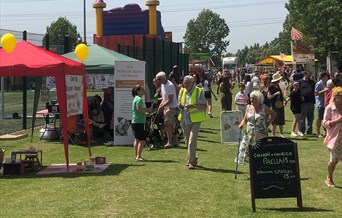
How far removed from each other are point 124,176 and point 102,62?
566cm

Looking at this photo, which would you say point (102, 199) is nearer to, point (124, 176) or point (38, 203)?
point (38, 203)

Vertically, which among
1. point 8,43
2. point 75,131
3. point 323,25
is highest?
point 323,25

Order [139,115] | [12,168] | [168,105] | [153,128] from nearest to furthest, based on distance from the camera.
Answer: [12,168], [139,115], [168,105], [153,128]

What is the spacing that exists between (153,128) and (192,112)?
11.8ft

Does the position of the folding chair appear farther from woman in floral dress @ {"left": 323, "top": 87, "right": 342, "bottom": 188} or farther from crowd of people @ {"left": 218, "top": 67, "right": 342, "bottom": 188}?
woman in floral dress @ {"left": 323, "top": 87, "right": 342, "bottom": 188}

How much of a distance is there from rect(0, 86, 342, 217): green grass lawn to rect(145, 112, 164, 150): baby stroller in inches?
61.3

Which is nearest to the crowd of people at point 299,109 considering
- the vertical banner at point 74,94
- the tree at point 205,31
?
the vertical banner at point 74,94

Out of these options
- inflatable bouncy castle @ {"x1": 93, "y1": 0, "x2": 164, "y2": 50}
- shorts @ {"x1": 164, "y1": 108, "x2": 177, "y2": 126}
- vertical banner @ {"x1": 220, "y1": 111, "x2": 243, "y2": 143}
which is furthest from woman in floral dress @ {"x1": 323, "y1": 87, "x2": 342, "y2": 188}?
inflatable bouncy castle @ {"x1": 93, "y1": 0, "x2": 164, "y2": 50}

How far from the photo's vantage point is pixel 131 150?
40.7 feet

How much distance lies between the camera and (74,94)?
11094 mm

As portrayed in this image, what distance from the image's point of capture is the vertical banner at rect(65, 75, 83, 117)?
1068 cm

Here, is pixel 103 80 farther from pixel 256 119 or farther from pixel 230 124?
pixel 256 119

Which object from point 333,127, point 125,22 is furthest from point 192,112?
point 125,22

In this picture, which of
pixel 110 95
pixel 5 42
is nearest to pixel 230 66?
pixel 110 95
